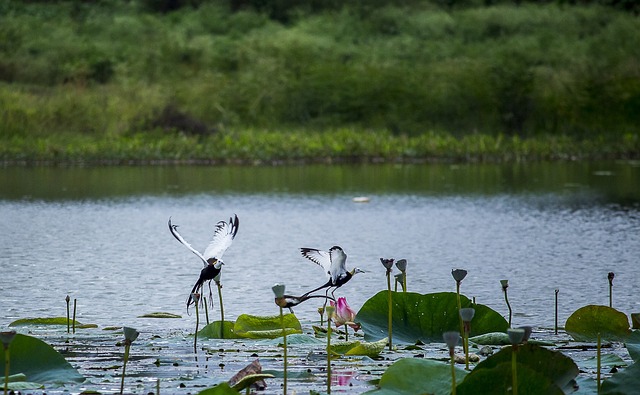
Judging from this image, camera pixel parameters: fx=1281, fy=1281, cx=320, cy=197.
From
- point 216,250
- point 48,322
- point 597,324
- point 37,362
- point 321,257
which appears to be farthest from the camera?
point 48,322

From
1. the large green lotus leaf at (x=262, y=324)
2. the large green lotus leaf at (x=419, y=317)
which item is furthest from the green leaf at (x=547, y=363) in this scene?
the large green lotus leaf at (x=262, y=324)

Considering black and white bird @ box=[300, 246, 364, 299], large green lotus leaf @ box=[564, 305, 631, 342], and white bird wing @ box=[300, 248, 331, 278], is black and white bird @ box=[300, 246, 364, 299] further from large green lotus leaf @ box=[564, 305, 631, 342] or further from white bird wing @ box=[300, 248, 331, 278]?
large green lotus leaf @ box=[564, 305, 631, 342]

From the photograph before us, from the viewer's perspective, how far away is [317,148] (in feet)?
82.0

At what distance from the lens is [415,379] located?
3.96 meters

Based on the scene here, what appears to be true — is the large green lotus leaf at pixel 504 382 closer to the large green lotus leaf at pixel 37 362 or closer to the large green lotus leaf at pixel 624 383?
the large green lotus leaf at pixel 624 383

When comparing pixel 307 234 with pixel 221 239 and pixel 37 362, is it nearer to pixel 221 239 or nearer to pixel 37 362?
pixel 221 239

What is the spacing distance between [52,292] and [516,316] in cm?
295

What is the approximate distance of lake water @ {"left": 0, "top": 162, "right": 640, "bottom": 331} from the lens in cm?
784

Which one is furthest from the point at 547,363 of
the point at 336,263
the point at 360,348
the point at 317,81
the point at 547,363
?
the point at 317,81

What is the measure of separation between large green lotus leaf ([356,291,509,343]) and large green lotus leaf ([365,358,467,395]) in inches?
47.5

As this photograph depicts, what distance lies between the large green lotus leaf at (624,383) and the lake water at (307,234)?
2.49 metres

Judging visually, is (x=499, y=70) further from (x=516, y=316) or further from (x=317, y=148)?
(x=516, y=316)

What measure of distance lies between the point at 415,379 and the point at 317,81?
29912mm

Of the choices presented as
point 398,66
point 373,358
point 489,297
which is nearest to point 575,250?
point 489,297
